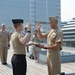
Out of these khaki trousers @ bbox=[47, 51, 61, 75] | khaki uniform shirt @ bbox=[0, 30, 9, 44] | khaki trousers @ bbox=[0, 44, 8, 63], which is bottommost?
khaki trousers @ bbox=[0, 44, 8, 63]

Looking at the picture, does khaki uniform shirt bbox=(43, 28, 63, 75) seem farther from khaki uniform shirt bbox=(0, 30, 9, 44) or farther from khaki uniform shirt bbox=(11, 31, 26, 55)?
khaki uniform shirt bbox=(0, 30, 9, 44)

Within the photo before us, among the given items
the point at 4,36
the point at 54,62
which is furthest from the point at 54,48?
the point at 4,36

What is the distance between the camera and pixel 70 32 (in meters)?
77.1

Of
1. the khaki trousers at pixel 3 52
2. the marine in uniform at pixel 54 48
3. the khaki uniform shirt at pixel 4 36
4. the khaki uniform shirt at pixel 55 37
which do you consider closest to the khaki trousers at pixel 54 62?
the marine in uniform at pixel 54 48

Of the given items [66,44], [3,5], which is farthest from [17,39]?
[3,5]

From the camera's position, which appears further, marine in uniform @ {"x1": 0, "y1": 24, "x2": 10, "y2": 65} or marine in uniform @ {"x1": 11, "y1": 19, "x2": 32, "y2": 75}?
marine in uniform @ {"x1": 0, "y1": 24, "x2": 10, "y2": 65}

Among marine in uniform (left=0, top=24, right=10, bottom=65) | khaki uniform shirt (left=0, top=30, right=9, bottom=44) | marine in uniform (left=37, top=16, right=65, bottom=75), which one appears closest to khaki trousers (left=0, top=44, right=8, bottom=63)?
marine in uniform (left=0, top=24, right=10, bottom=65)

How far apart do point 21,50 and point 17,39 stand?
0.22 metres

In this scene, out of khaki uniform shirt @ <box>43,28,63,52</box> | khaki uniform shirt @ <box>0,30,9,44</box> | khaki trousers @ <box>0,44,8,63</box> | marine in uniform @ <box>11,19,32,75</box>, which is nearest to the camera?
khaki uniform shirt @ <box>43,28,63,52</box>

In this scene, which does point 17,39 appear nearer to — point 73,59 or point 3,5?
point 73,59

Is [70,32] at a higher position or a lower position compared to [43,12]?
lower

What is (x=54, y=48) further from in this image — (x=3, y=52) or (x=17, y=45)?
(x=3, y=52)

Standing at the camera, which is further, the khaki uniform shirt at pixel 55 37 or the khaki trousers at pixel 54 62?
the khaki trousers at pixel 54 62

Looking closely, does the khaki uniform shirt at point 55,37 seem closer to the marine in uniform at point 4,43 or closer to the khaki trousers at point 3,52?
the marine in uniform at point 4,43
